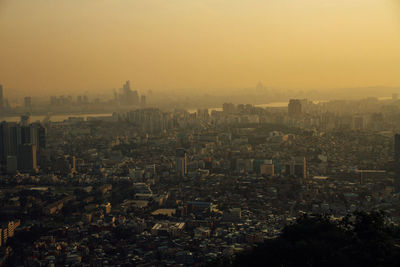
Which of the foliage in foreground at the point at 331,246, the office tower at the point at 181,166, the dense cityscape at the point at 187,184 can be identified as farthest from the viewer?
the office tower at the point at 181,166

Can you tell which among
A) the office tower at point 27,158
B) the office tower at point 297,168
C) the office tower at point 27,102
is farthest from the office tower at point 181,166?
the office tower at point 27,102

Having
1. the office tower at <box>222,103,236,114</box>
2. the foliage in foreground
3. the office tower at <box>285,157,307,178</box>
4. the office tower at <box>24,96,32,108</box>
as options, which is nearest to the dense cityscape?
the office tower at <box>285,157,307,178</box>

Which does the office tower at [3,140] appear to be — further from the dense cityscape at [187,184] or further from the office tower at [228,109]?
the office tower at [228,109]

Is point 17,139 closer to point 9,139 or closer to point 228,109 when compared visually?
point 9,139

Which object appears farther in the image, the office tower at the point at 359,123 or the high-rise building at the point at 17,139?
the office tower at the point at 359,123

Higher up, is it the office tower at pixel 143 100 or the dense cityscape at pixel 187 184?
the office tower at pixel 143 100

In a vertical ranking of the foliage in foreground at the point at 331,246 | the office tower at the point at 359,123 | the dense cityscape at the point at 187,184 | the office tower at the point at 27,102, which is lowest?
the dense cityscape at the point at 187,184
